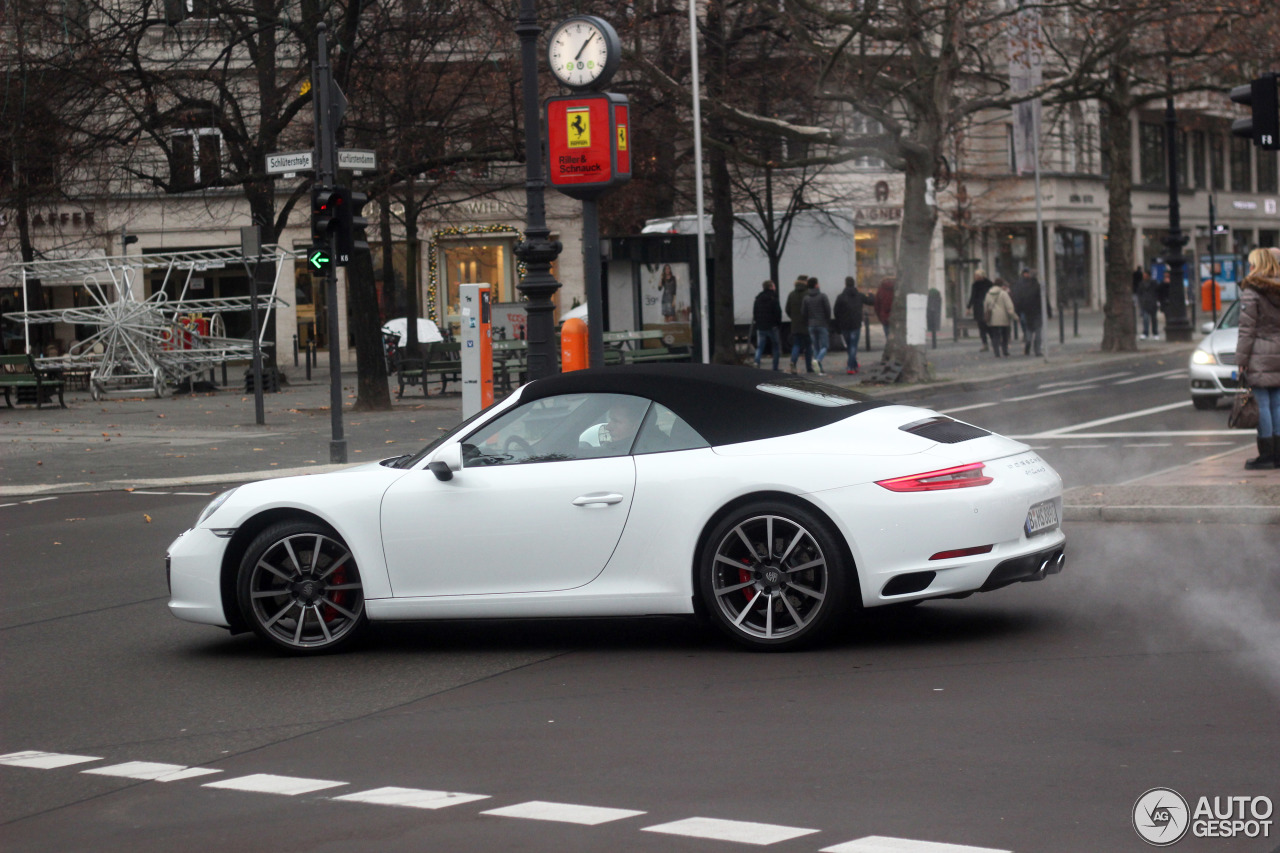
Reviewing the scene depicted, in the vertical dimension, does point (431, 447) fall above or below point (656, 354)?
below

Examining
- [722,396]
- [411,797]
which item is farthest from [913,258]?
[411,797]

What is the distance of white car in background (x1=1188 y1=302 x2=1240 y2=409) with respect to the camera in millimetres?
19109

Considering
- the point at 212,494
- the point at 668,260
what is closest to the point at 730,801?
the point at 212,494

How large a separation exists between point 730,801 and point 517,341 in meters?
24.5

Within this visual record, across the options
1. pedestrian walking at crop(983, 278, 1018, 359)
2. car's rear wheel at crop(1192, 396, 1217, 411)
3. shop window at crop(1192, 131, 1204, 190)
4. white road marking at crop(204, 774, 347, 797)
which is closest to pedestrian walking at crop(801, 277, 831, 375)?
pedestrian walking at crop(983, 278, 1018, 359)

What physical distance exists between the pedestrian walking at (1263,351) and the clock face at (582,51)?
6.45 metres

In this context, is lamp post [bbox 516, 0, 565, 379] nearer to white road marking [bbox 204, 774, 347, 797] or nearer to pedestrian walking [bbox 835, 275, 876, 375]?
white road marking [bbox 204, 774, 347, 797]

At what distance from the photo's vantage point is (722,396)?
7.47m

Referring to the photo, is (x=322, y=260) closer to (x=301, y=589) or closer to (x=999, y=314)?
(x=301, y=589)

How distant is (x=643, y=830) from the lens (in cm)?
467

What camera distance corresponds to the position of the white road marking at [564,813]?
4.82 m

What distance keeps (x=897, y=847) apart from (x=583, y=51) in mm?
12575

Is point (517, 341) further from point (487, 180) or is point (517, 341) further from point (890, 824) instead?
point (890, 824)

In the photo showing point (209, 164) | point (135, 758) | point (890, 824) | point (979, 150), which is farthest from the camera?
point (979, 150)
